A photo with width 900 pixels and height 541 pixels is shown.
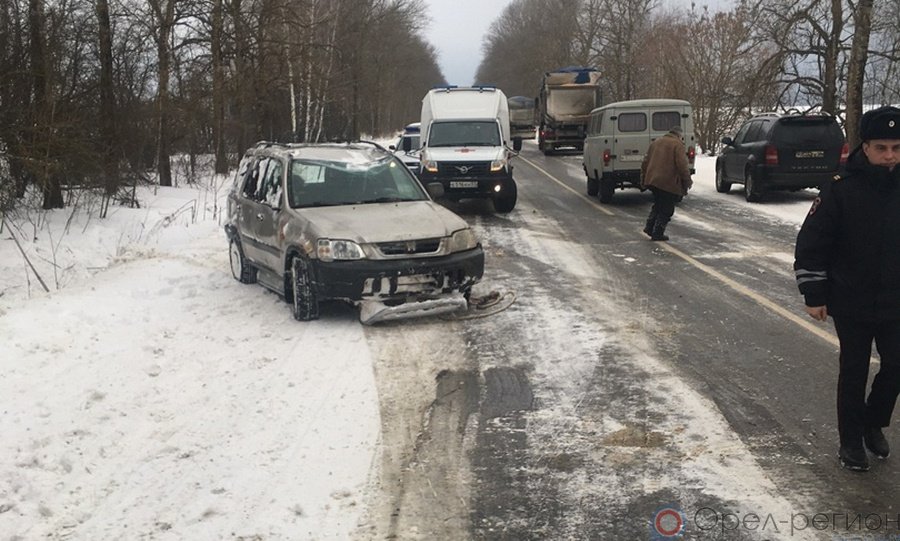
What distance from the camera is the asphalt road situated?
3.77m

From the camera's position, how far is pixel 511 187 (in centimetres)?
1595

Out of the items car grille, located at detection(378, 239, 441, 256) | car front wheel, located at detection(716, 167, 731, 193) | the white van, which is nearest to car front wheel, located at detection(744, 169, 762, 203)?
the white van

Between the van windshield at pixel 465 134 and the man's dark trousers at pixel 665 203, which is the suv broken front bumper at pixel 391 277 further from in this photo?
the van windshield at pixel 465 134

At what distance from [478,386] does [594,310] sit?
252 centimetres

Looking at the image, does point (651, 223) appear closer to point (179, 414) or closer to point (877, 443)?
point (877, 443)

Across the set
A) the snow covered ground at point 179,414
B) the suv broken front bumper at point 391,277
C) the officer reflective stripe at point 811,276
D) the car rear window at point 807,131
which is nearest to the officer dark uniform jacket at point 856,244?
the officer reflective stripe at point 811,276

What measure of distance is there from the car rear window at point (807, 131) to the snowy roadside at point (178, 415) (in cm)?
1197

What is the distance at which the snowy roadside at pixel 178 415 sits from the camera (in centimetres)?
383

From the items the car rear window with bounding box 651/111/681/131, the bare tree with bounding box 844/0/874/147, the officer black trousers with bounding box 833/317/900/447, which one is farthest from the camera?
the bare tree with bounding box 844/0/874/147

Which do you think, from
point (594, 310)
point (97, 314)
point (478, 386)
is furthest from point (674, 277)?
point (97, 314)

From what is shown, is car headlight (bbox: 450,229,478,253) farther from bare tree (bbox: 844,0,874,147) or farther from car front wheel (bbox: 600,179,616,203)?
bare tree (bbox: 844,0,874,147)

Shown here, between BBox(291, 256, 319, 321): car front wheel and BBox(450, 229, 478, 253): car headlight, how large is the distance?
1.41 meters

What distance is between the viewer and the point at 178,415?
16.9 feet

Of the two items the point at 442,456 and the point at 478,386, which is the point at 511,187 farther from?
the point at 442,456
